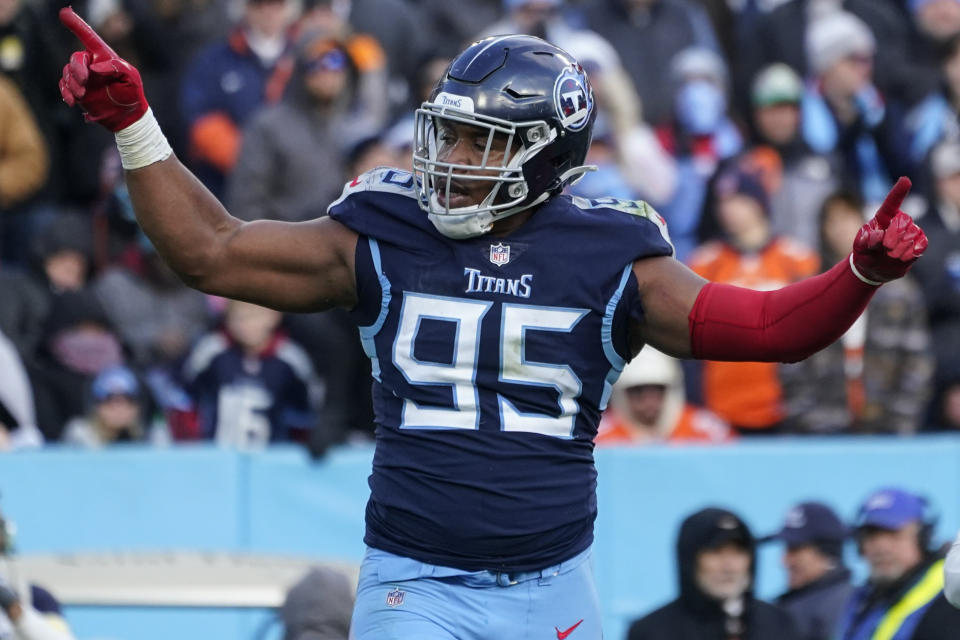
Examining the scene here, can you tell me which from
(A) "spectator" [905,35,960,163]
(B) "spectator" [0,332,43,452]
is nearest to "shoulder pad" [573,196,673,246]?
(B) "spectator" [0,332,43,452]

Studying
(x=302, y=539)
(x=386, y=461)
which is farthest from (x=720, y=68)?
(x=386, y=461)

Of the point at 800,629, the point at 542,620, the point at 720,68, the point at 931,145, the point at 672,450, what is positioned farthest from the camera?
the point at 720,68

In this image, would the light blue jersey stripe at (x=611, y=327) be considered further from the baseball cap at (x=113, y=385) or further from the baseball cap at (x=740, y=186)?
the baseball cap at (x=740, y=186)

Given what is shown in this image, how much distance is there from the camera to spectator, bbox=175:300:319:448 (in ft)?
28.3

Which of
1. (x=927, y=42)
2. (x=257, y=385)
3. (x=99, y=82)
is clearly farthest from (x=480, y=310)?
(x=927, y=42)

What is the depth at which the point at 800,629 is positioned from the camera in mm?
6195

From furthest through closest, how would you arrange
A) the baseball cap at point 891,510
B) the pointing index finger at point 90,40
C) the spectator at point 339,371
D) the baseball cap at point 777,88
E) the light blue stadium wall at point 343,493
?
the baseball cap at point 777,88 < the spectator at point 339,371 < the light blue stadium wall at point 343,493 < the baseball cap at point 891,510 < the pointing index finger at point 90,40

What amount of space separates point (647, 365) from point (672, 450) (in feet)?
1.42

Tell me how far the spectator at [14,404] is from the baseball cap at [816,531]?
3773 mm

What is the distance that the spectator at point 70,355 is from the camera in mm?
8898

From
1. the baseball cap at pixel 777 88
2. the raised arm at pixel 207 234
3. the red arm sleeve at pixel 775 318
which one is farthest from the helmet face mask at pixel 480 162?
the baseball cap at pixel 777 88

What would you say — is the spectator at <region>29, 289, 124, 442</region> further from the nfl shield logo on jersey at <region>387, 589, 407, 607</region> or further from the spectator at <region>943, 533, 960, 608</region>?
the spectator at <region>943, 533, 960, 608</region>

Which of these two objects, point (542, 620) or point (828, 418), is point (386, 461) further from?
point (828, 418)

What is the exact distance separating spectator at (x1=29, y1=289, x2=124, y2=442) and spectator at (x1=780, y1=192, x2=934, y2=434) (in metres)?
3.37
